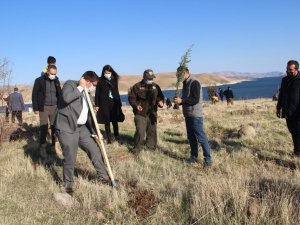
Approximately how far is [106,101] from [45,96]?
1726mm

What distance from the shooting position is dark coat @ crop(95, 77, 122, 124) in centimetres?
1087

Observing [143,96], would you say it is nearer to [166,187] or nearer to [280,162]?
[280,162]

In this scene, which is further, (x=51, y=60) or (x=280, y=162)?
(x=51, y=60)

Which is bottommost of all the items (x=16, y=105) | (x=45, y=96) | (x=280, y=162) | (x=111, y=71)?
(x=280, y=162)

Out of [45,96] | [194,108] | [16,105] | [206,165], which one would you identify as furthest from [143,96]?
[16,105]

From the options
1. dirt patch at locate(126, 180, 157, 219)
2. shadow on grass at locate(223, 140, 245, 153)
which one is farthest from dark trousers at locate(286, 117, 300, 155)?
dirt patch at locate(126, 180, 157, 219)

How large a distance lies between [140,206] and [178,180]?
1565 mm

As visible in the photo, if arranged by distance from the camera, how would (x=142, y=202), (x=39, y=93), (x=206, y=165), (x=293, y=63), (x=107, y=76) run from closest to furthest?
(x=142, y=202), (x=206, y=165), (x=293, y=63), (x=39, y=93), (x=107, y=76)

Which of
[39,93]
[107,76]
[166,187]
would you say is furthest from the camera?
[107,76]

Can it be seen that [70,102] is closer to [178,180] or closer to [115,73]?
[178,180]

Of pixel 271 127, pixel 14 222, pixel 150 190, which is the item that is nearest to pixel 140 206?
pixel 150 190

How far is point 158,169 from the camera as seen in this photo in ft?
28.1

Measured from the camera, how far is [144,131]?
10.1 meters

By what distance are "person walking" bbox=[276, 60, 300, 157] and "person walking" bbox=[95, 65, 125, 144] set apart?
4193 mm
